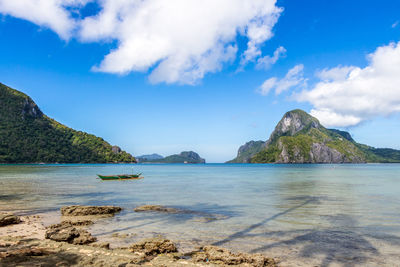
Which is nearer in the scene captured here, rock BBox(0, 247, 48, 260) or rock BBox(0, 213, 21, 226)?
rock BBox(0, 247, 48, 260)

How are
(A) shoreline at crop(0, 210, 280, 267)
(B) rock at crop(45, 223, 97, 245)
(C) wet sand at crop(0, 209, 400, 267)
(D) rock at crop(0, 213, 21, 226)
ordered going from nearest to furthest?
(A) shoreline at crop(0, 210, 280, 267) → (C) wet sand at crop(0, 209, 400, 267) → (B) rock at crop(45, 223, 97, 245) → (D) rock at crop(0, 213, 21, 226)

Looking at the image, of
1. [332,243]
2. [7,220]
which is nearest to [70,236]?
[7,220]

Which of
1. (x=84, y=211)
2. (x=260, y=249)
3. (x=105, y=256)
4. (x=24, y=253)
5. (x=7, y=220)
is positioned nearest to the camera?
(x=24, y=253)

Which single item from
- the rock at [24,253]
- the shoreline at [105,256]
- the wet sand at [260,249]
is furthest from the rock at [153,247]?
the rock at [24,253]

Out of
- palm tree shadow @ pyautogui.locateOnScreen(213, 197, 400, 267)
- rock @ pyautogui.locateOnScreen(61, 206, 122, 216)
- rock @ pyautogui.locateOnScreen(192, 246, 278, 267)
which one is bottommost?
palm tree shadow @ pyautogui.locateOnScreen(213, 197, 400, 267)

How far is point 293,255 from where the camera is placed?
9352 millimetres

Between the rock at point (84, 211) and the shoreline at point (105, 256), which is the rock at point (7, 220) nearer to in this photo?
the rock at point (84, 211)

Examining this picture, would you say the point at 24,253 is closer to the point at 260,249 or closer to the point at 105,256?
the point at 105,256

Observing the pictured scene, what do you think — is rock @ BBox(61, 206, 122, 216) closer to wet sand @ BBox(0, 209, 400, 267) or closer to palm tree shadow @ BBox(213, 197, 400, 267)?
wet sand @ BBox(0, 209, 400, 267)

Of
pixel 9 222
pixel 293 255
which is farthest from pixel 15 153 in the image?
pixel 293 255

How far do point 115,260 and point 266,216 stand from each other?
11828 mm

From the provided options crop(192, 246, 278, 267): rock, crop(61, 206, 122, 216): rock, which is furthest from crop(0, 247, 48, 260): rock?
crop(61, 206, 122, 216): rock

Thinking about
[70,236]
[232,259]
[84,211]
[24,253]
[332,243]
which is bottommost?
[332,243]

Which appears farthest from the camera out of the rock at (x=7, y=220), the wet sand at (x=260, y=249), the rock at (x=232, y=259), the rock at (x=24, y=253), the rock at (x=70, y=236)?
the rock at (x=7, y=220)
